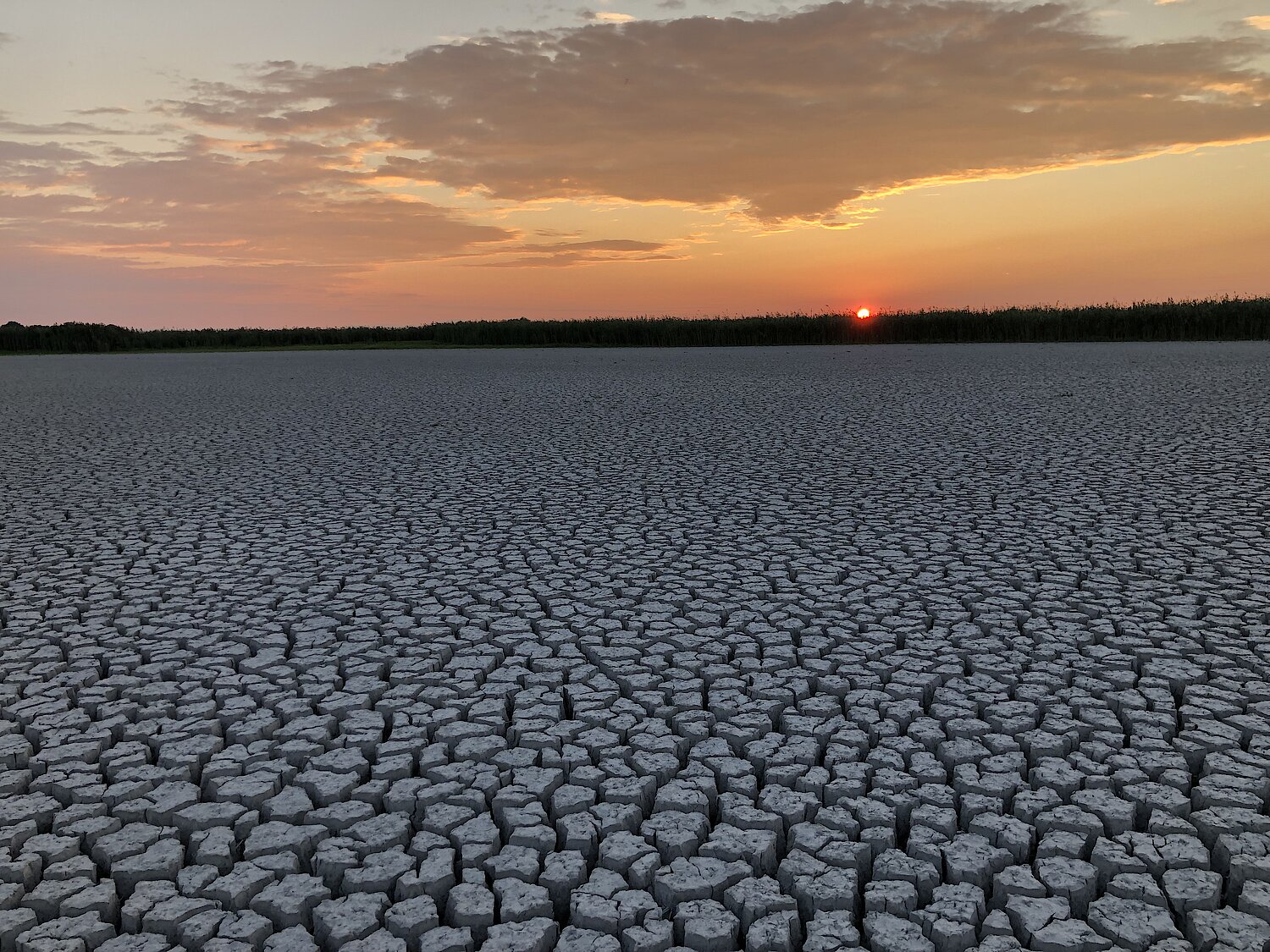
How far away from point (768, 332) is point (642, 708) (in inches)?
1228

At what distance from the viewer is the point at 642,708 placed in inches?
125

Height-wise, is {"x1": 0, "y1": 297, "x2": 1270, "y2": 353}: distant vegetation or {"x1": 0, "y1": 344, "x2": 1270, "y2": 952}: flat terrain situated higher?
{"x1": 0, "y1": 297, "x2": 1270, "y2": 353}: distant vegetation

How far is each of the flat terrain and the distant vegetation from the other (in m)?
25.5

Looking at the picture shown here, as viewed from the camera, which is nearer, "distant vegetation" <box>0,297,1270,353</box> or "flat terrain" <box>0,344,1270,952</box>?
"flat terrain" <box>0,344,1270,952</box>

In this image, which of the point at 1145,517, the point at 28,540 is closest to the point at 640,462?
the point at 1145,517

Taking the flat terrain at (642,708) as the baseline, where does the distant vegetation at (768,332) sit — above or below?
above

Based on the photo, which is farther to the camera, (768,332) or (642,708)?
(768,332)

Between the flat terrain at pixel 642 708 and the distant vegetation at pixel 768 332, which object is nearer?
the flat terrain at pixel 642 708

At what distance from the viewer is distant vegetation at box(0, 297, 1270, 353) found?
98.4 feet

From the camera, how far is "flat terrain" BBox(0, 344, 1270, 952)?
2188 millimetres

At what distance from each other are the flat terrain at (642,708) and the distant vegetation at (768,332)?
2553 centimetres

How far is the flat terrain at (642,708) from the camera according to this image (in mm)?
2188

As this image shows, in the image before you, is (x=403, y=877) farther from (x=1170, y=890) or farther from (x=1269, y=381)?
(x=1269, y=381)

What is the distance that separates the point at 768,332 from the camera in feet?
110
